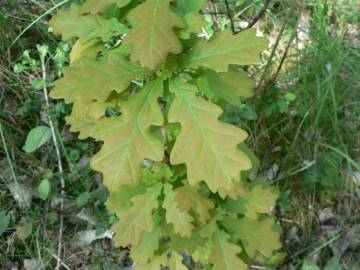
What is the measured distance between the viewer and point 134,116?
1550 millimetres

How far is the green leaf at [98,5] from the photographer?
4.83 feet

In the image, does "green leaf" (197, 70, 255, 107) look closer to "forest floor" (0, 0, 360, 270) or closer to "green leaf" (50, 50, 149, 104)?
"green leaf" (50, 50, 149, 104)

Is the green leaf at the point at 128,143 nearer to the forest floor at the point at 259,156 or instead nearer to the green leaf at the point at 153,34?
the green leaf at the point at 153,34

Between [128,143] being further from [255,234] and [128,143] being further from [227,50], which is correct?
[255,234]

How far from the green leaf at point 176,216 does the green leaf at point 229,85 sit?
15.4 inches

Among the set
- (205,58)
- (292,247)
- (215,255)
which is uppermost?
(205,58)

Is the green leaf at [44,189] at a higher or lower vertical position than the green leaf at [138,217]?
lower

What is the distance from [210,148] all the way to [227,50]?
308 mm

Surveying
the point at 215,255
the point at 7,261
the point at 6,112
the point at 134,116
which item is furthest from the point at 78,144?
the point at 134,116

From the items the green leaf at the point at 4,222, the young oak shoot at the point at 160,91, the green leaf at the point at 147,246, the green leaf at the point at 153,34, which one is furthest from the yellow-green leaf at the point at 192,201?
the green leaf at the point at 4,222

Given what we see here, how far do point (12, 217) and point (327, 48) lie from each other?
2138mm

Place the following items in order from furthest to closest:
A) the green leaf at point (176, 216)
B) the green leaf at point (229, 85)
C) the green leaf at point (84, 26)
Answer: the green leaf at point (176, 216) < the green leaf at point (229, 85) < the green leaf at point (84, 26)

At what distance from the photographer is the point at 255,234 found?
2150mm

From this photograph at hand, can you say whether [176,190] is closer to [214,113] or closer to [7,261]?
[214,113]
